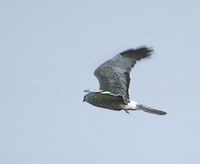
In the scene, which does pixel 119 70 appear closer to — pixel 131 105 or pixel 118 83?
pixel 118 83

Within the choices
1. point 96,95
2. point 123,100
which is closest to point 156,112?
point 123,100

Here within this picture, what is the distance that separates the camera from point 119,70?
12.1 m

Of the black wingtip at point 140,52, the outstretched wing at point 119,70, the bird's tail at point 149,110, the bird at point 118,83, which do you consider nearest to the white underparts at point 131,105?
the bird at point 118,83

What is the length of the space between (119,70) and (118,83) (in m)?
0.45

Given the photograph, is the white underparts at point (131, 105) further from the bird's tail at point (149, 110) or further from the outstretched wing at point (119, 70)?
the outstretched wing at point (119, 70)

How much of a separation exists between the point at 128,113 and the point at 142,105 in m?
0.61

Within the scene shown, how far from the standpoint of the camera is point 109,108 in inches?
441

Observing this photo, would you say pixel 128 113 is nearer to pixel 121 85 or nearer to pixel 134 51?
pixel 121 85

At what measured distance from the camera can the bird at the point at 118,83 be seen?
11.0 m

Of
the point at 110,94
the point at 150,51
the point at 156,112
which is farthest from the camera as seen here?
the point at 150,51

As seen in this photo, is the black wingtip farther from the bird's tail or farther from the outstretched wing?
the bird's tail

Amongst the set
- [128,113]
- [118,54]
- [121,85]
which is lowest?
[128,113]

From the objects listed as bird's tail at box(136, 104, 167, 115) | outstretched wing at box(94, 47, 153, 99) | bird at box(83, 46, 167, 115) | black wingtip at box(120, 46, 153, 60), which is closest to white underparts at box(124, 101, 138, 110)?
bird at box(83, 46, 167, 115)

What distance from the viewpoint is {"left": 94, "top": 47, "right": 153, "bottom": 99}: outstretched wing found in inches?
467
